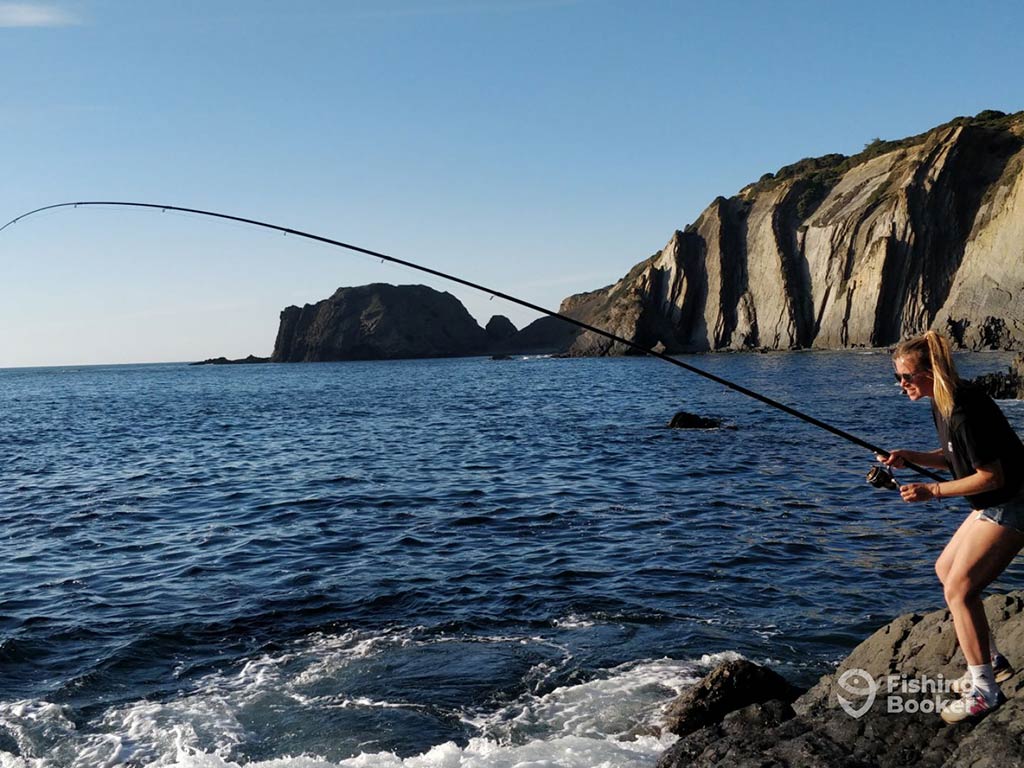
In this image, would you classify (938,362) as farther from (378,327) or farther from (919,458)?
(378,327)

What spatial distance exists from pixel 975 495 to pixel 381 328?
561 ft

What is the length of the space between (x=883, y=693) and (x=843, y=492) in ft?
40.0

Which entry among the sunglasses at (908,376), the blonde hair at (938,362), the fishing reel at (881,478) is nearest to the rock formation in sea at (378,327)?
the fishing reel at (881,478)

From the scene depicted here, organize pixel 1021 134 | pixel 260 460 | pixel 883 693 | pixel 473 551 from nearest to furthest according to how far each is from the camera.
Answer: pixel 883 693 < pixel 473 551 < pixel 260 460 < pixel 1021 134

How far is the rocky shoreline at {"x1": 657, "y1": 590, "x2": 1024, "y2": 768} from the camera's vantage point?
5.20 m

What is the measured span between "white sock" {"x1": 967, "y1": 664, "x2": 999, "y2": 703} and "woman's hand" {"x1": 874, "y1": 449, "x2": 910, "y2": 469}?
4.32 ft

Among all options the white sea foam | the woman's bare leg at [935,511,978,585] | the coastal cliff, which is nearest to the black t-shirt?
the woman's bare leg at [935,511,978,585]

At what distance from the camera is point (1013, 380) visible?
3416cm

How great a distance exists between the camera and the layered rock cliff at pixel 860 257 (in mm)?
67875

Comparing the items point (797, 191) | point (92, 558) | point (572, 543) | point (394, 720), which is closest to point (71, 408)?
point (92, 558)

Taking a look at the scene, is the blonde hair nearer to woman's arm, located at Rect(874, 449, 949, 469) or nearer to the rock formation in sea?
woman's arm, located at Rect(874, 449, 949, 469)

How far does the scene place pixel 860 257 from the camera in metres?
82.3

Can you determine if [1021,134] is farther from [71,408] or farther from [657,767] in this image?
[657,767]

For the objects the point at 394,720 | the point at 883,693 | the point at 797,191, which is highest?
the point at 797,191
